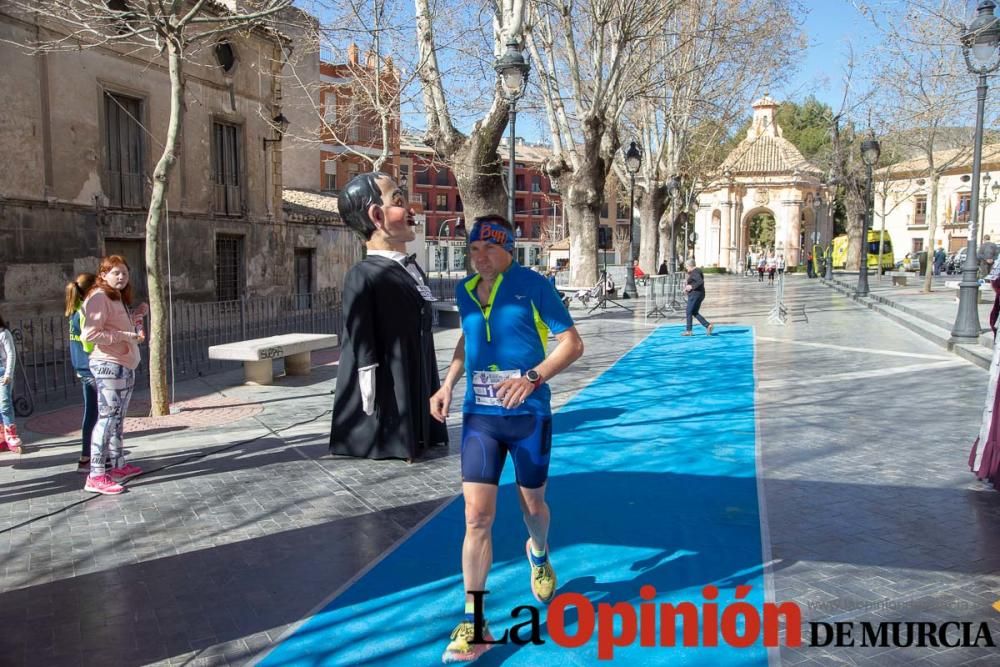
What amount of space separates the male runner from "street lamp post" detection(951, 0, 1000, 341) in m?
12.0

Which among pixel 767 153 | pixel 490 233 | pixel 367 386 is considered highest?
pixel 767 153

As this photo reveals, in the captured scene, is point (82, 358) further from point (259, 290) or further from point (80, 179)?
point (259, 290)

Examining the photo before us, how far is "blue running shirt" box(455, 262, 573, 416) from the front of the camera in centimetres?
346

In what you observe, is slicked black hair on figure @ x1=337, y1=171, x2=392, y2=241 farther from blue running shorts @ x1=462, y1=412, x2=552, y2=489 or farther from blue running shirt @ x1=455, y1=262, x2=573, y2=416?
blue running shorts @ x1=462, y1=412, x2=552, y2=489

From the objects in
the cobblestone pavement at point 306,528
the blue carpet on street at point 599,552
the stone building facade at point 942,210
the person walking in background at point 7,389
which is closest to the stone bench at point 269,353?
the cobblestone pavement at point 306,528

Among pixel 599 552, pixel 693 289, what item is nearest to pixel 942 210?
pixel 693 289

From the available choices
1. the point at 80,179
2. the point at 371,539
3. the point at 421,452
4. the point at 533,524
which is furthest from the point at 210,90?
the point at 533,524

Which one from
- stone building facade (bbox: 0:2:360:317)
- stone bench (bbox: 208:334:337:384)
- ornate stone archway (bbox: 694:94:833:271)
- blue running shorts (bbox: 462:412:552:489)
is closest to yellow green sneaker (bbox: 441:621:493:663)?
blue running shorts (bbox: 462:412:552:489)

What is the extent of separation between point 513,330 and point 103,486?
377 cm

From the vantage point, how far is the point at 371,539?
4773 mm

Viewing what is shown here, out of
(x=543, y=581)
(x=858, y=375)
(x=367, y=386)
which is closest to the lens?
(x=543, y=581)

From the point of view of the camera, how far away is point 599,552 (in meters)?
4.46

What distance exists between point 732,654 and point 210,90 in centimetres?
1926

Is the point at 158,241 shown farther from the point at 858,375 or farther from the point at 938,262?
the point at 938,262
